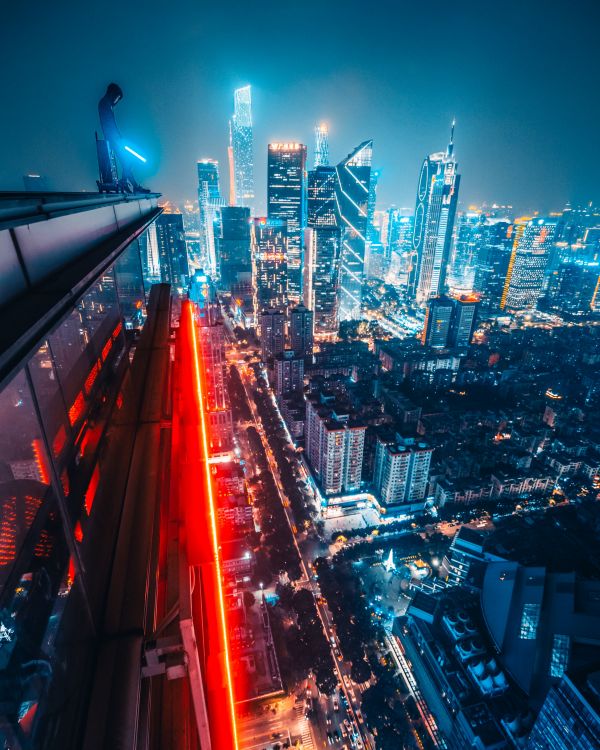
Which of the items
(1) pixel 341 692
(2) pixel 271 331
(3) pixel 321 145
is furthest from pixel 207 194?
(1) pixel 341 692

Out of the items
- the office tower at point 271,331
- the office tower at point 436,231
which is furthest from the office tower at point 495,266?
the office tower at point 271,331

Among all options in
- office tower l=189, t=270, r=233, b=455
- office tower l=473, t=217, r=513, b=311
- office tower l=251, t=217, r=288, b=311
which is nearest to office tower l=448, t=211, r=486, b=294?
office tower l=473, t=217, r=513, b=311

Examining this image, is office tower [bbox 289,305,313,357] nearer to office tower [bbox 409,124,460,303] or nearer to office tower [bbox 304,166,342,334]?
office tower [bbox 304,166,342,334]

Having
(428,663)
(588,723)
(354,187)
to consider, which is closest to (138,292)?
(588,723)

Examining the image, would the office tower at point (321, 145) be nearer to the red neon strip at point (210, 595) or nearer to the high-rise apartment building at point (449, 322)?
the high-rise apartment building at point (449, 322)

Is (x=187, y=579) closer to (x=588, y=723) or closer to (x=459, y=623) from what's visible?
(x=588, y=723)

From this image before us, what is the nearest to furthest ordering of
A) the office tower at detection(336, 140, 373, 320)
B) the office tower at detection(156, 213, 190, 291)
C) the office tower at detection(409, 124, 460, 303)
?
1. the office tower at detection(156, 213, 190, 291)
2. the office tower at detection(336, 140, 373, 320)
3. the office tower at detection(409, 124, 460, 303)

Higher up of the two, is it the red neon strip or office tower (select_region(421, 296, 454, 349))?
the red neon strip
